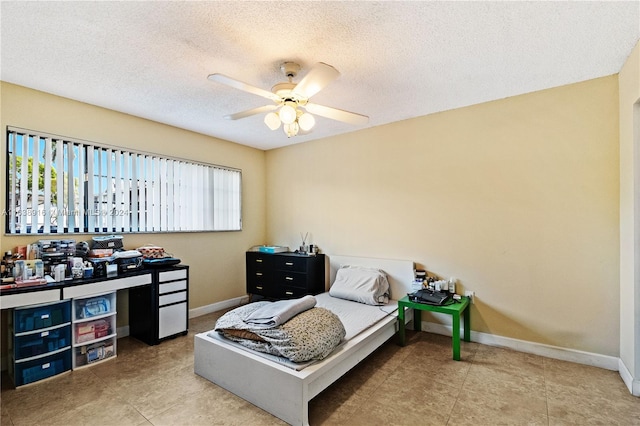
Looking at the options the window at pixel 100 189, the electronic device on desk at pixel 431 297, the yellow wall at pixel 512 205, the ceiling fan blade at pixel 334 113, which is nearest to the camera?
the ceiling fan blade at pixel 334 113

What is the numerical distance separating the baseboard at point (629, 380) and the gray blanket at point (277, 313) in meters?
2.56

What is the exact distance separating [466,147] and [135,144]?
4.00 meters

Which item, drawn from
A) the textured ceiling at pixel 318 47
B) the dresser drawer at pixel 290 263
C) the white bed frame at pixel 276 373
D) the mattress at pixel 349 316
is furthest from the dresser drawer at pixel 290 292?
the textured ceiling at pixel 318 47

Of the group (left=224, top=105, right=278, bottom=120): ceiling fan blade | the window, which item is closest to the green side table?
(left=224, top=105, right=278, bottom=120): ceiling fan blade

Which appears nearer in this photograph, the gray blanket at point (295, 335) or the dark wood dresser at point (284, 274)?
the gray blanket at point (295, 335)

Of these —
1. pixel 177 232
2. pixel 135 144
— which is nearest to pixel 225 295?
pixel 177 232

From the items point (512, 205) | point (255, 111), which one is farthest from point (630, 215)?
point (255, 111)

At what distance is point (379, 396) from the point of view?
2322mm

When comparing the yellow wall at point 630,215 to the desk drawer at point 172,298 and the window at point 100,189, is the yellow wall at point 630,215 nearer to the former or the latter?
the desk drawer at point 172,298

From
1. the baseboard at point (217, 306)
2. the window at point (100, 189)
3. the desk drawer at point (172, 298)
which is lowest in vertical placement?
the baseboard at point (217, 306)

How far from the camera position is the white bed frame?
1.98m

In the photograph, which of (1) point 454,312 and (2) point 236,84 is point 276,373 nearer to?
(1) point 454,312

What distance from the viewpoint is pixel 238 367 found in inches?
90.8

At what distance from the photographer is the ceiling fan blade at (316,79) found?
1874 millimetres
